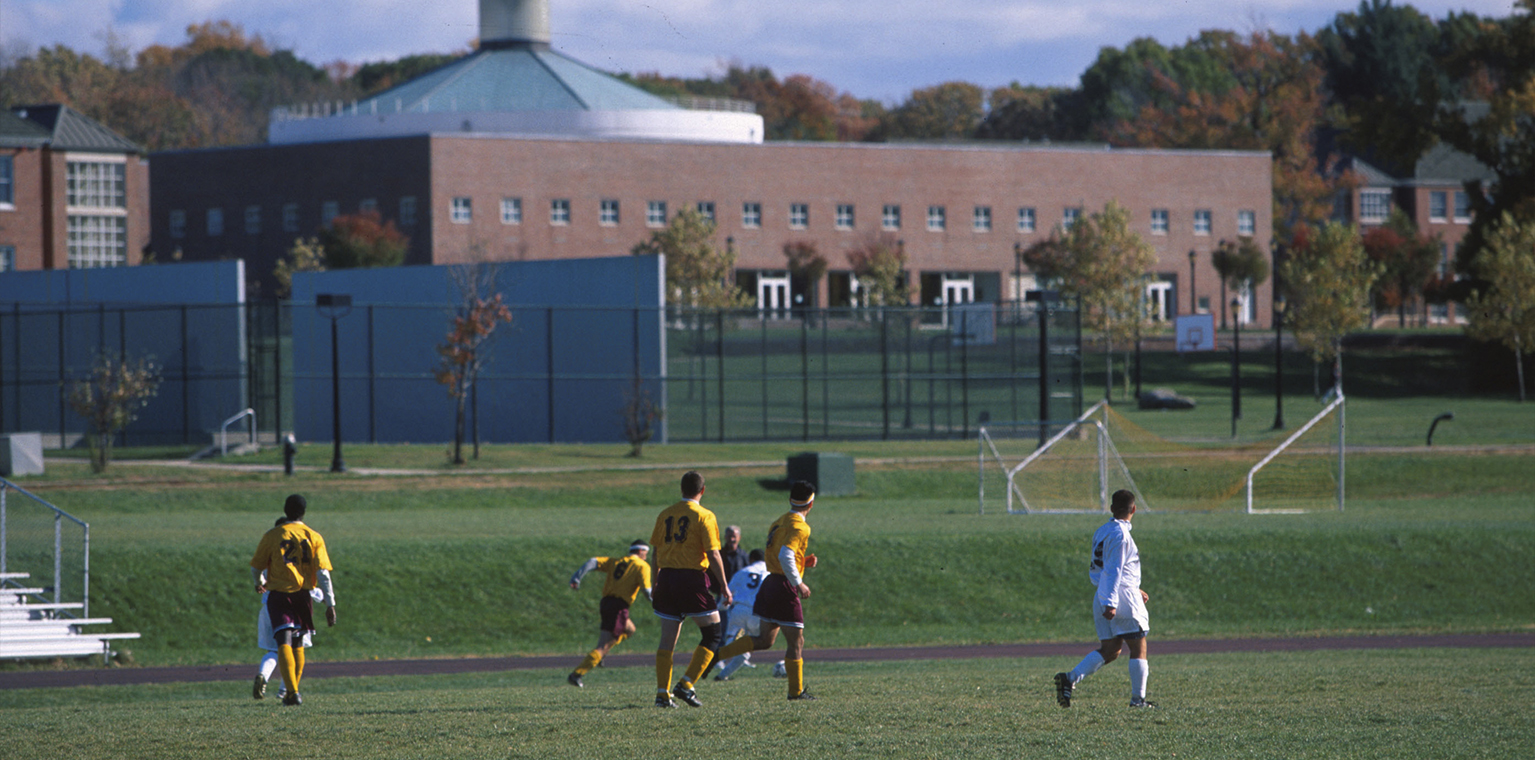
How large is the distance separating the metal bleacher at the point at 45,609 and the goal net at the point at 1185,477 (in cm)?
1486

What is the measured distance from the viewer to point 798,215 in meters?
78.7

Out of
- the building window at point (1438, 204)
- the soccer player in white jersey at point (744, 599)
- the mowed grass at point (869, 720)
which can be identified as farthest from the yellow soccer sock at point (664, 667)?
the building window at point (1438, 204)

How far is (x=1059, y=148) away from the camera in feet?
271

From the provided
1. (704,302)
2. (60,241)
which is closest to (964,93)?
(704,302)

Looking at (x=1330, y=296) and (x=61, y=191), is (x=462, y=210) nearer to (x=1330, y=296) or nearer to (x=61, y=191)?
(x=61, y=191)

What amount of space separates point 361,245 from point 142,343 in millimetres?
18345

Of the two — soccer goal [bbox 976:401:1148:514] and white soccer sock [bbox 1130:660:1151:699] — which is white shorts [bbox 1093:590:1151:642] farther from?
soccer goal [bbox 976:401:1148:514]

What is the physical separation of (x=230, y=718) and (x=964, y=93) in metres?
109

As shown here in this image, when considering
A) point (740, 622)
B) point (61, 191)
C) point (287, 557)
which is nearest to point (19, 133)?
point (61, 191)

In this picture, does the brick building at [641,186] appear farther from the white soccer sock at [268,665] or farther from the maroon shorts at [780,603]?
the maroon shorts at [780,603]

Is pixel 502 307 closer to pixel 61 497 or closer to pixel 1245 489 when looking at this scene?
pixel 61 497

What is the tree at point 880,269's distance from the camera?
7150 centimetres

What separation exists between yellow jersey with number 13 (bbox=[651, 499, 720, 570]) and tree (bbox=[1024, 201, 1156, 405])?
51.3 m

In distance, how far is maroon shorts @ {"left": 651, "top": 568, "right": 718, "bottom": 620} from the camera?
1245 centimetres
